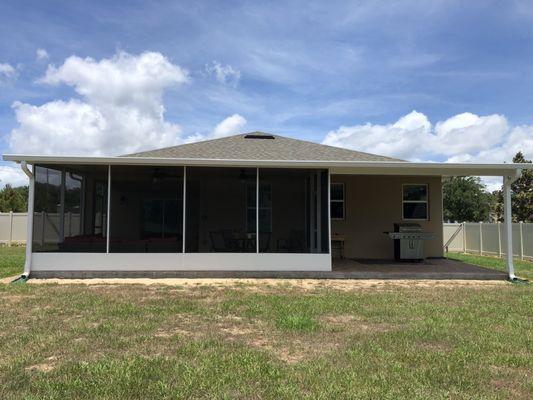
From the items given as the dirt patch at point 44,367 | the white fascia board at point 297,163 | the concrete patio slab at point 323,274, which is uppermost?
the white fascia board at point 297,163

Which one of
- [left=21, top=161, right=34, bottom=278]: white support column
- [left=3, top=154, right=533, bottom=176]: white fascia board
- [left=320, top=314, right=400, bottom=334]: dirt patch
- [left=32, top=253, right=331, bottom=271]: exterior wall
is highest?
[left=3, top=154, right=533, bottom=176]: white fascia board

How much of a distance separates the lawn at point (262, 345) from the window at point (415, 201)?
22.1ft

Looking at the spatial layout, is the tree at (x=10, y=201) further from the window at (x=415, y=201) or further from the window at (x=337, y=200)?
the window at (x=415, y=201)

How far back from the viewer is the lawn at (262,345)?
404 centimetres

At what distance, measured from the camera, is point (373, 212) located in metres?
15.6

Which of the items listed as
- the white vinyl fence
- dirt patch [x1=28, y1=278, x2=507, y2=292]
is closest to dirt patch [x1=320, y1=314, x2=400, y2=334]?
dirt patch [x1=28, y1=278, x2=507, y2=292]

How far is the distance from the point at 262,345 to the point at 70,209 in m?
8.61

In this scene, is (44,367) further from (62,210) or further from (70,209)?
(70,209)

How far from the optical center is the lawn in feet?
13.3

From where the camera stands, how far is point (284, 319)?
262 inches

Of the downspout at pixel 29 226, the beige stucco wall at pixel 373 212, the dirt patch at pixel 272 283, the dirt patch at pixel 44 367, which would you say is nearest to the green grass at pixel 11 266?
the downspout at pixel 29 226

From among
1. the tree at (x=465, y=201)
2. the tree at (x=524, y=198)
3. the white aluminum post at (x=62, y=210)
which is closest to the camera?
the white aluminum post at (x=62, y=210)

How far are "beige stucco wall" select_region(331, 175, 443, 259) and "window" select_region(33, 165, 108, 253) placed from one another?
7.25m

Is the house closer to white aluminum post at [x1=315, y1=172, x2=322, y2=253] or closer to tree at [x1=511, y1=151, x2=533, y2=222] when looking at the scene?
white aluminum post at [x1=315, y1=172, x2=322, y2=253]
